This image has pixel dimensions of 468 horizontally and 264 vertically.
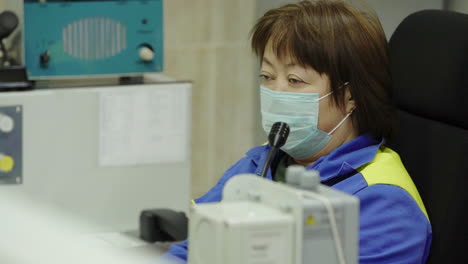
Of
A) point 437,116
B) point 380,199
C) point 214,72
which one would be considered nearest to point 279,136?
point 380,199

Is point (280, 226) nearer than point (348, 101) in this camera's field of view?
Yes

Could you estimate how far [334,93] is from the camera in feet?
4.97

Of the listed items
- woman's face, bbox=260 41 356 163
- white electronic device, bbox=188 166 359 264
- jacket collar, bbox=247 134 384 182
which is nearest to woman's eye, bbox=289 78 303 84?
woman's face, bbox=260 41 356 163

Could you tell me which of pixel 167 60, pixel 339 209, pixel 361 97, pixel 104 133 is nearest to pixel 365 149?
pixel 361 97

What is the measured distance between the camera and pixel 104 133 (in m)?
2.10

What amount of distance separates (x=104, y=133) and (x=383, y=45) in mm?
844

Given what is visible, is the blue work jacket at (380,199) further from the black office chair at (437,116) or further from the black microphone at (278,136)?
the black microphone at (278,136)

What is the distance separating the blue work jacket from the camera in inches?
52.4

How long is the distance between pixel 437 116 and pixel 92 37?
0.95 m

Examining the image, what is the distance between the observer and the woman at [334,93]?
57.3 inches

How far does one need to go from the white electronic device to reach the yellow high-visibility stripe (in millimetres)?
541

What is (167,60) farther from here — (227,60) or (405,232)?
(405,232)

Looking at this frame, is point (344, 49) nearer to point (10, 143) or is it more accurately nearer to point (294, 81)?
point (294, 81)

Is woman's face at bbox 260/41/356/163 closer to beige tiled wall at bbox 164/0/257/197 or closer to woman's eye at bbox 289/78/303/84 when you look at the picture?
woman's eye at bbox 289/78/303/84
